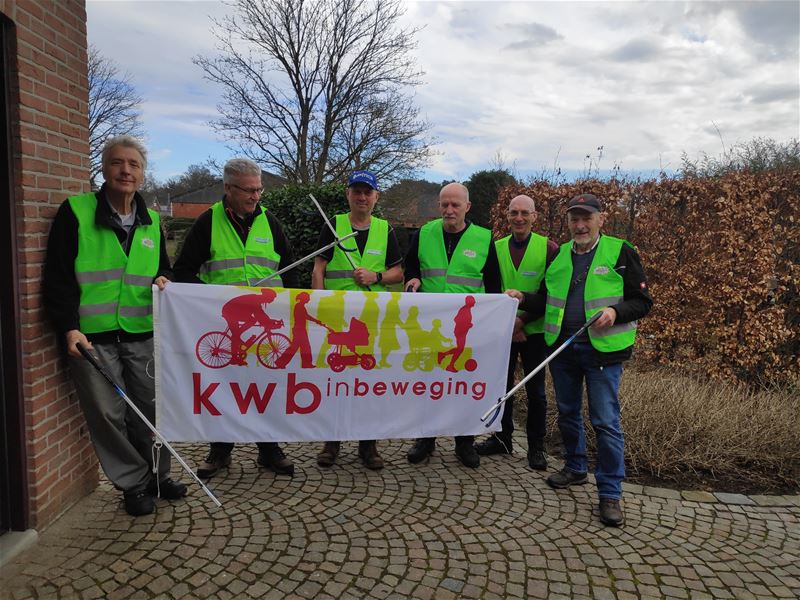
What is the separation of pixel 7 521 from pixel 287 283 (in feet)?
7.40

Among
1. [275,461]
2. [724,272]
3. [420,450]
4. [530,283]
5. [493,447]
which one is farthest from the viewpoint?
[724,272]

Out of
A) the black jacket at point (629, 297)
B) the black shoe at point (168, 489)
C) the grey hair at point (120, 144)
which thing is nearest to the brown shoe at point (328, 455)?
the black shoe at point (168, 489)

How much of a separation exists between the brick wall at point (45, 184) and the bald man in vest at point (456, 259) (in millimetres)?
2475

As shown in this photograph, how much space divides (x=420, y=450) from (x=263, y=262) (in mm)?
2006

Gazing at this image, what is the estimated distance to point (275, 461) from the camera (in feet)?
13.4

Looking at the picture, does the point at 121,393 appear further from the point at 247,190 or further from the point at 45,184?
the point at 247,190

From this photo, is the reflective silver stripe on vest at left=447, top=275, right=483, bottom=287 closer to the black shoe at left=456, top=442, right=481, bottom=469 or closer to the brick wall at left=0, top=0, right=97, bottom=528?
the black shoe at left=456, top=442, right=481, bottom=469

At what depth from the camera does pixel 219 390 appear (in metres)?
3.66

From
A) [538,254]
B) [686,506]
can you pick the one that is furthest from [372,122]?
[686,506]

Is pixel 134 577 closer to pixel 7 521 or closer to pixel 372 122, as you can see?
pixel 7 521

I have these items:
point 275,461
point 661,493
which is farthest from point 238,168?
point 661,493

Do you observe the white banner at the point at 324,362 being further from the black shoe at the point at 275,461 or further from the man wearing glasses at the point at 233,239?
the black shoe at the point at 275,461

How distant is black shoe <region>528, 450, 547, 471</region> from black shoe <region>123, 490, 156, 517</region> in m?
2.84

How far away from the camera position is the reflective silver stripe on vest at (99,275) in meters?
3.14
